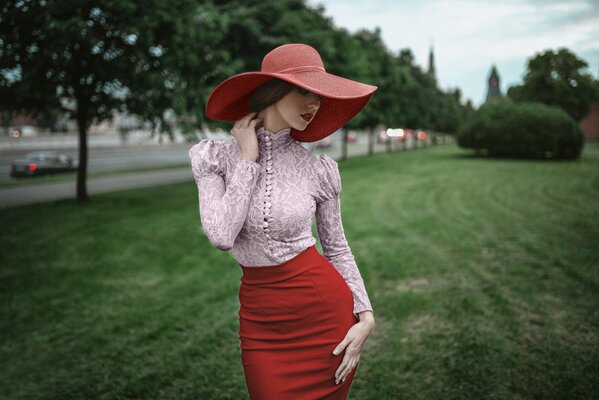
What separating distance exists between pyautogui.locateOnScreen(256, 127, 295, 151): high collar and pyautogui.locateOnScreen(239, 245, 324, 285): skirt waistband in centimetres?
43

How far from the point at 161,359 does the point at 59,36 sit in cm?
699

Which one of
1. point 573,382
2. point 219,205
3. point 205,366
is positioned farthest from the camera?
point 205,366

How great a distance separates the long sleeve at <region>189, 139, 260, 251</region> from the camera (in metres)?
1.40

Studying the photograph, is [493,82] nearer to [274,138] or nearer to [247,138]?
[274,138]

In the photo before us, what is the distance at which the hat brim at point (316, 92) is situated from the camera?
1.44 metres

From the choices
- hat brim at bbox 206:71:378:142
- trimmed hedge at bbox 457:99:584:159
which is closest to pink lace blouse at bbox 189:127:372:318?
hat brim at bbox 206:71:378:142

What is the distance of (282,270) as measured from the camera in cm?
156

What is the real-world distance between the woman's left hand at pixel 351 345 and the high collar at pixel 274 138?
2.53 ft

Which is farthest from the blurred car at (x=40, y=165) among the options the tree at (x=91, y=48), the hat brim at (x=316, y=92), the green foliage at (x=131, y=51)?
the hat brim at (x=316, y=92)

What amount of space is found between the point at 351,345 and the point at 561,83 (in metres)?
51.5

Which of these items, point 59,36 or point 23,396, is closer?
point 23,396

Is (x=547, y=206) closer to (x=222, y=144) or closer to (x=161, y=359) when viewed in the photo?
(x=161, y=359)

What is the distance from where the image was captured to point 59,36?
307 inches

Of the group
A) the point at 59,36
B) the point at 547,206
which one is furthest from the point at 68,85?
the point at 547,206
